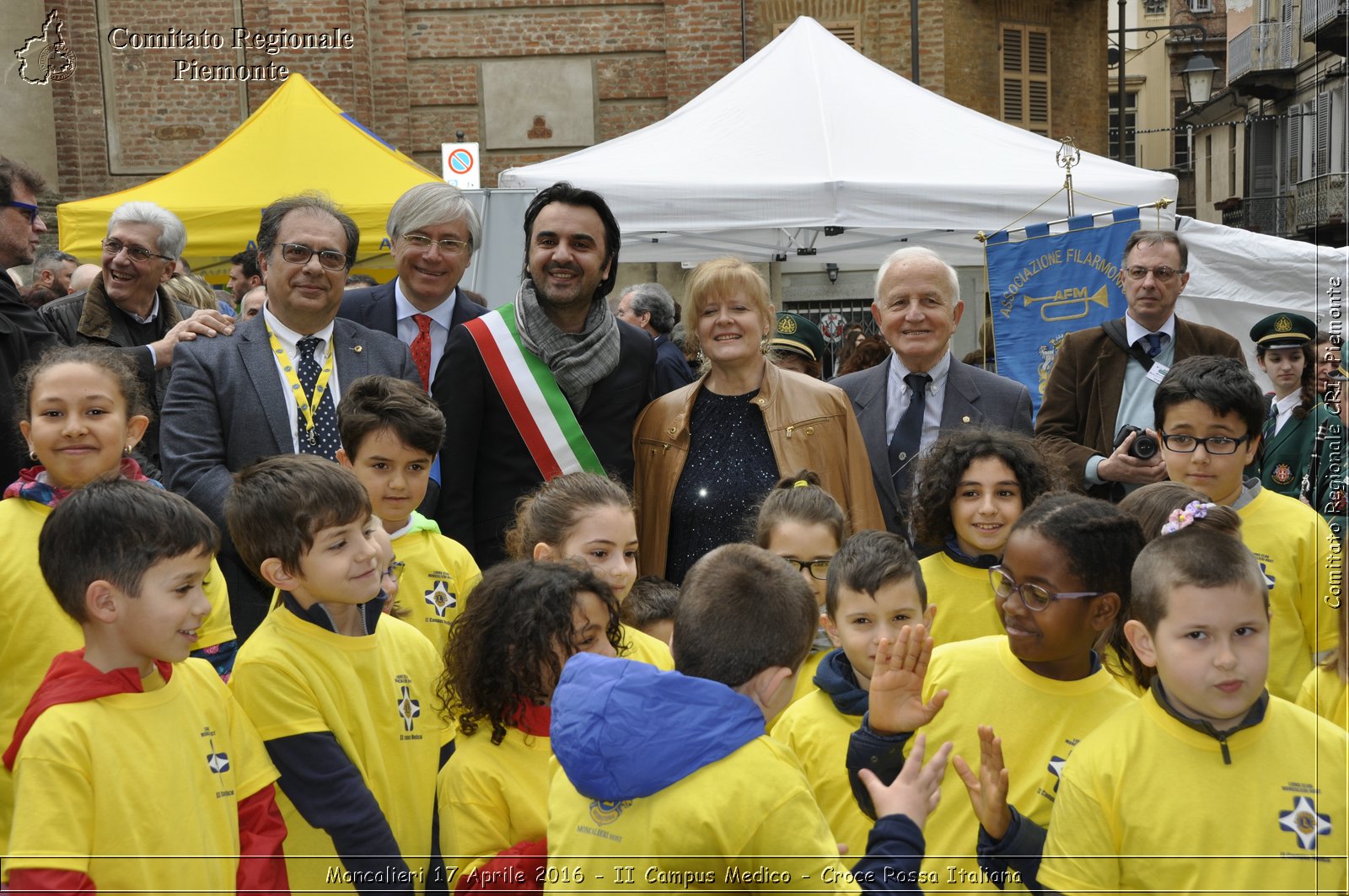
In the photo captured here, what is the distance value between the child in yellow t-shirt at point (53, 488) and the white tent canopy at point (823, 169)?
14.2 feet

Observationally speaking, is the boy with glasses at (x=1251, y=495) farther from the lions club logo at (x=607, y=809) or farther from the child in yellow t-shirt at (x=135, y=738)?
the child in yellow t-shirt at (x=135, y=738)

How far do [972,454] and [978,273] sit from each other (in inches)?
389

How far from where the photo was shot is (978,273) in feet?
41.6

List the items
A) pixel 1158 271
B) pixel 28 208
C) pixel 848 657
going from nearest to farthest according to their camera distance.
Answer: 1. pixel 848 657
2. pixel 28 208
3. pixel 1158 271

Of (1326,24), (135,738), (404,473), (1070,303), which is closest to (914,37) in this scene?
(1070,303)

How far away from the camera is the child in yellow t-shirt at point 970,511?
10.0 ft

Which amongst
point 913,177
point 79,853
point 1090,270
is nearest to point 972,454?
point 79,853

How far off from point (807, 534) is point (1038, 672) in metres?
0.75

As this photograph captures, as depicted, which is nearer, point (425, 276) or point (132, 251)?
point (425, 276)

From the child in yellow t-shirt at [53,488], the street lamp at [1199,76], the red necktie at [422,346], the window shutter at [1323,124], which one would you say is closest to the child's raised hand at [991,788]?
the child in yellow t-shirt at [53,488]

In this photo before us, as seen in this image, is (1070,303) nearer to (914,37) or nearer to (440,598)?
(440,598)

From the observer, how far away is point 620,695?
6.32ft

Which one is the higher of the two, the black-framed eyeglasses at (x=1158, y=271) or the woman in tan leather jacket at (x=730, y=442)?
the black-framed eyeglasses at (x=1158, y=271)

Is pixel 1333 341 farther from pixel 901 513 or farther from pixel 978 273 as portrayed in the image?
pixel 978 273
